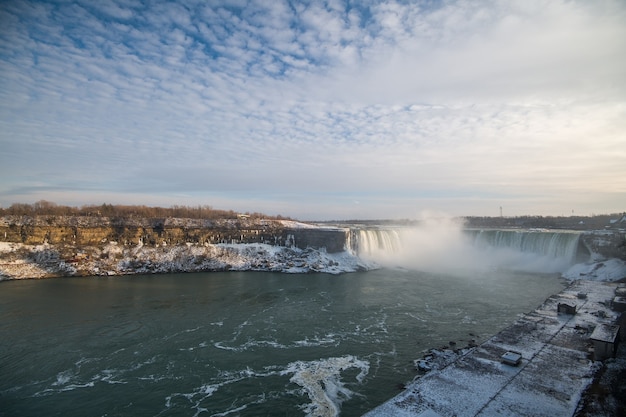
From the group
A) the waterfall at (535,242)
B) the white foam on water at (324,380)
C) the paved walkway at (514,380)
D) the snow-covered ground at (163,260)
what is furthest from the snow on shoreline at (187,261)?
the white foam on water at (324,380)

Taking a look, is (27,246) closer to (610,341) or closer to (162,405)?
(162,405)

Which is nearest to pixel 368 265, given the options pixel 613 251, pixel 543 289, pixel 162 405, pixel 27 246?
pixel 543 289

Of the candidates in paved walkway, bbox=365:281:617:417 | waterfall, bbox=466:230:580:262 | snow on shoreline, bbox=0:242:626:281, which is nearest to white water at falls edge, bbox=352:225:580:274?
waterfall, bbox=466:230:580:262

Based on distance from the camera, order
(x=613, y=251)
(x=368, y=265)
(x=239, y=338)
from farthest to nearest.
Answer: (x=368, y=265) < (x=613, y=251) < (x=239, y=338)

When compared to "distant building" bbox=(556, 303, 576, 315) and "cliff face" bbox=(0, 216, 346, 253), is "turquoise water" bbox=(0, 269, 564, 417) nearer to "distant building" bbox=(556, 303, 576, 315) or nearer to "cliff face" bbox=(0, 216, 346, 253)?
"distant building" bbox=(556, 303, 576, 315)

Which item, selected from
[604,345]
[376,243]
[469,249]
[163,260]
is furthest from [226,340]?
[469,249]
